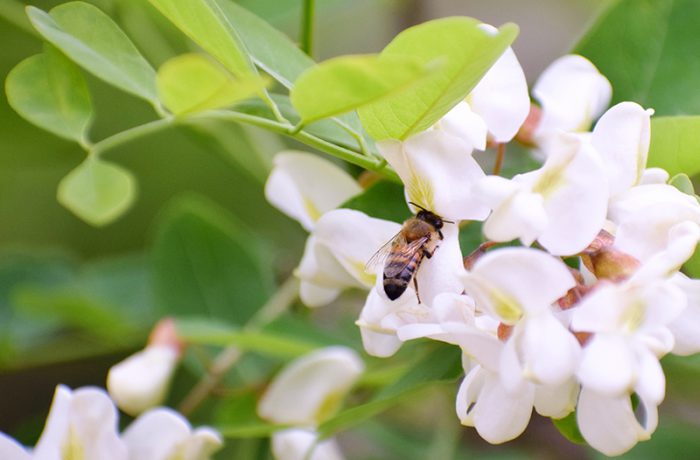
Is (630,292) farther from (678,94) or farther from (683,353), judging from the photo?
(678,94)

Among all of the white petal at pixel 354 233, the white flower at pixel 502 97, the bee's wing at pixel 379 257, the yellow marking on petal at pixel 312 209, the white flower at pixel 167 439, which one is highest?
the white flower at pixel 502 97

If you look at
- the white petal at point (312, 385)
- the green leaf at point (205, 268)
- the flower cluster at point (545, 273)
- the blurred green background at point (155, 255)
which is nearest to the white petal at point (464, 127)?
the flower cluster at point (545, 273)

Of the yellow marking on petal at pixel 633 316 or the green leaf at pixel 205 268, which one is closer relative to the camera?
the yellow marking on petal at pixel 633 316

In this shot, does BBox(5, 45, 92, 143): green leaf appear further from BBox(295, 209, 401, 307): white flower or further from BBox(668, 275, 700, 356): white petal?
BBox(668, 275, 700, 356): white petal

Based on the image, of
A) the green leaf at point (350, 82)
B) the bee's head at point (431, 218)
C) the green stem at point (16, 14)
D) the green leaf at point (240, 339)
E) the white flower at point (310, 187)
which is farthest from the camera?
the green stem at point (16, 14)

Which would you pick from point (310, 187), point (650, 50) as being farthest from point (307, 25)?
point (650, 50)

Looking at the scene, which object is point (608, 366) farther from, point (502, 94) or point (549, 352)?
point (502, 94)

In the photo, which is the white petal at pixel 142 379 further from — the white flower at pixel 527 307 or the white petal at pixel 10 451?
the white flower at pixel 527 307
